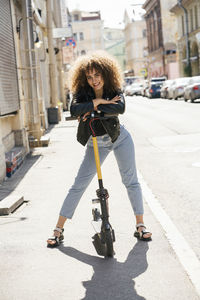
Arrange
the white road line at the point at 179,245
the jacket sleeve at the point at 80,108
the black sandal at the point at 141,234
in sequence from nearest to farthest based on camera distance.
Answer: the white road line at the point at 179,245 → the jacket sleeve at the point at 80,108 → the black sandal at the point at 141,234

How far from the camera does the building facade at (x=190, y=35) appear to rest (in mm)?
54338

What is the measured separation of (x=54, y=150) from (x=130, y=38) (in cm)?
10491

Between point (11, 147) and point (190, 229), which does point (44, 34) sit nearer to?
point (11, 147)

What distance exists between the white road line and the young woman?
278 millimetres

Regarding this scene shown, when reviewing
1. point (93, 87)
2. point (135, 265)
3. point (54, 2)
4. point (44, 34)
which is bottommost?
point (135, 265)

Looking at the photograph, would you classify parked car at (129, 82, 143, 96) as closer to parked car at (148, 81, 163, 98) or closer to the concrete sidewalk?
parked car at (148, 81, 163, 98)

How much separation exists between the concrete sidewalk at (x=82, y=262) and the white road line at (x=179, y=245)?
5cm

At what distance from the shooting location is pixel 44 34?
2539 cm

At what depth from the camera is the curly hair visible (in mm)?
4609

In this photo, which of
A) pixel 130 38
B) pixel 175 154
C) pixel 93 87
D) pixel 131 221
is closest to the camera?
pixel 93 87

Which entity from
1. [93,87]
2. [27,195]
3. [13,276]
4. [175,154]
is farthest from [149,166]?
[13,276]

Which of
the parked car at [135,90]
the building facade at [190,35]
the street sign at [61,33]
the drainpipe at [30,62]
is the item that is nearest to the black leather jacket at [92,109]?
the drainpipe at [30,62]

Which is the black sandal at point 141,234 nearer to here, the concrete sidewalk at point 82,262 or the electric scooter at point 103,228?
the concrete sidewalk at point 82,262

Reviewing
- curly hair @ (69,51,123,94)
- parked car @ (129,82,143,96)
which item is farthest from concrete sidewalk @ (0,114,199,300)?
parked car @ (129,82,143,96)
